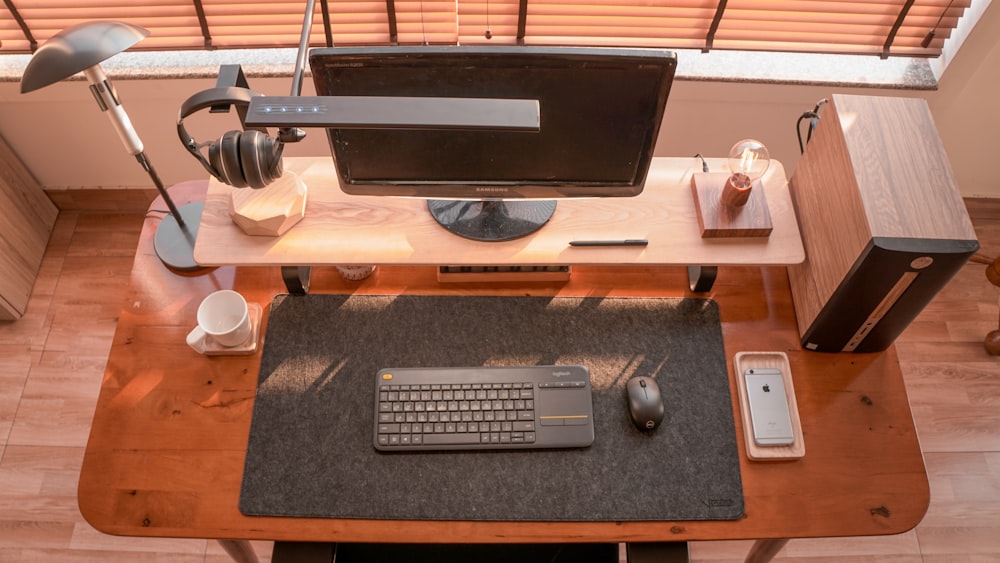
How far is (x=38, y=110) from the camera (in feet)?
7.12

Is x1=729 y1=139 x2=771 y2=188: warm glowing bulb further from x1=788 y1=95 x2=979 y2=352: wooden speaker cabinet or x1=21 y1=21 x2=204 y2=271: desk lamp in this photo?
x1=21 y1=21 x2=204 y2=271: desk lamp

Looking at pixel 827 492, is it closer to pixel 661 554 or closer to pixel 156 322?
pixel 661 554

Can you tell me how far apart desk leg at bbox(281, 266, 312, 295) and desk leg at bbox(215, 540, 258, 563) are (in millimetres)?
530

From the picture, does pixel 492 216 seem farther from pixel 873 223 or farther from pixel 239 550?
pixel 239 550

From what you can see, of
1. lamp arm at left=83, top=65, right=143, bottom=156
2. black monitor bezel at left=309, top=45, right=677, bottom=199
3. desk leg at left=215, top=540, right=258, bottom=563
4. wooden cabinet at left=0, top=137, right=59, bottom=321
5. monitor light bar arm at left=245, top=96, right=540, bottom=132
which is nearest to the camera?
monitor light bar arm at left=245, top=96, right=540, bottom=132

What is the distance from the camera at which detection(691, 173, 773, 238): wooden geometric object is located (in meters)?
1.43

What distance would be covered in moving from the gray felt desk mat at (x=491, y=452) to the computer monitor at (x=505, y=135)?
21 cm

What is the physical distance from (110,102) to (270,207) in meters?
0.33

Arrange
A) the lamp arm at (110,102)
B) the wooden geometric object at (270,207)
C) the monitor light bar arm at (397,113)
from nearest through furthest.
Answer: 1. the monitor light bar arm at (397,113)
2. the lamp arm at (110,102)
3. the wooden geometric object at (270,207)

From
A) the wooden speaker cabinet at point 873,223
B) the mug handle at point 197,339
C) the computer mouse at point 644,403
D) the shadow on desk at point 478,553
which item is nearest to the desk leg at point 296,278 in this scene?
the mug handle at point 197,339

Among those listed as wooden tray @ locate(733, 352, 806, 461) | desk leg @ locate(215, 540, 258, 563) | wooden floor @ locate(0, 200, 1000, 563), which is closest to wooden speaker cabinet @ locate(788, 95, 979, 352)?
wooden tray @ locate(733, 352, 806, 461)

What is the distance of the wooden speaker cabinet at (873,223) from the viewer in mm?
1219

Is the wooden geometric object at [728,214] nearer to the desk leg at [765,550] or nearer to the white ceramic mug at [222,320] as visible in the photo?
the desk leg at [765,550]

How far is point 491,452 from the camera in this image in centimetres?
137
